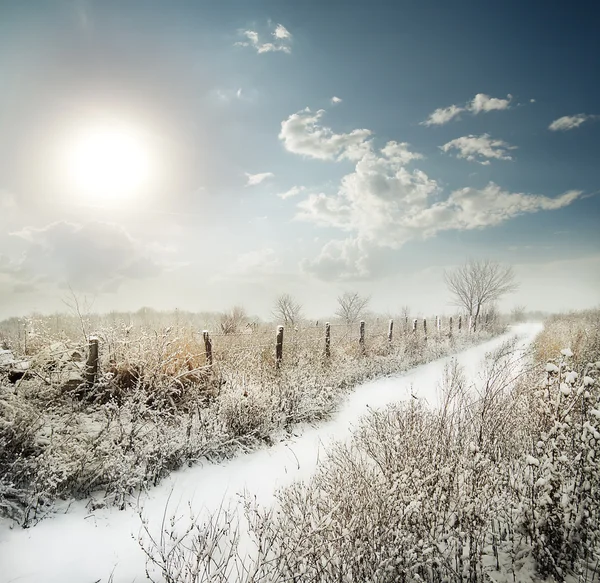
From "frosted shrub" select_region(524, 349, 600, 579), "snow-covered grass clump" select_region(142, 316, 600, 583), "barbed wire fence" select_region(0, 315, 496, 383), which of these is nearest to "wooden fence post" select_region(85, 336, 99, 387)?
"barbed wire fence" select_region(0, 315, 496, 383)

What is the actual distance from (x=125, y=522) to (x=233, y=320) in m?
14.7

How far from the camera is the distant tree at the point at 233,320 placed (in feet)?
55.0

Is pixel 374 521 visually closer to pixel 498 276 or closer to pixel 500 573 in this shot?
pixel 500 573

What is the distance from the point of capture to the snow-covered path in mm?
3174

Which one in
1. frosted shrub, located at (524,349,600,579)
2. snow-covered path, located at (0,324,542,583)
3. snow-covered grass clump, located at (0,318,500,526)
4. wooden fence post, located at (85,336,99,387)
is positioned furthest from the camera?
wooden fence post, located at (85,336,99,387)

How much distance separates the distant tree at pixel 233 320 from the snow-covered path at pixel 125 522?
10588 mm

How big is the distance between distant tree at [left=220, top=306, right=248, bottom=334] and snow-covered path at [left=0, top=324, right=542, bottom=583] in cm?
1059

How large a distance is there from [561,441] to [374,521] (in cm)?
184

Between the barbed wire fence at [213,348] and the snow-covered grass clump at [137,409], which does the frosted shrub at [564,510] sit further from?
the barbed wire fence at [213,348]

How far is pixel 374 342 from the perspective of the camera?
15.5 meters

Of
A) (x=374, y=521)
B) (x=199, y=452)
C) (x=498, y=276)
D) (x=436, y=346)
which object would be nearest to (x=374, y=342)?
(x=436, y=346)

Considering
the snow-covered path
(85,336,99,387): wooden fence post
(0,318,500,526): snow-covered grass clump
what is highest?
(85,336,99,387): wooden fence post

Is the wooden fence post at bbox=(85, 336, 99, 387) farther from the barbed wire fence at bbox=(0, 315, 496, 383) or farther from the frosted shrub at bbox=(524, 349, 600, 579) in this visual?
the frosted shrub at bbox=(524, 349, 600, 579)

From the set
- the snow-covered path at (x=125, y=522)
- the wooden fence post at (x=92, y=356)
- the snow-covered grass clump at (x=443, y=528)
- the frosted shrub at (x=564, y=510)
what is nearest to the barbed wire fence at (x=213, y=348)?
the wooden fence post at (x=92, y=356)
